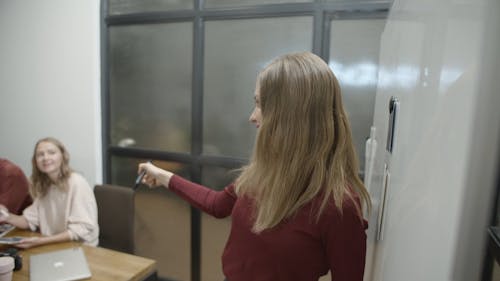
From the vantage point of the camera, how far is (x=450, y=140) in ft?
1.42

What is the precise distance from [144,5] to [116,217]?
1484 mm

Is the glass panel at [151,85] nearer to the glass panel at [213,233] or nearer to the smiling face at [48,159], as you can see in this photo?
the glass panel at [213,233]

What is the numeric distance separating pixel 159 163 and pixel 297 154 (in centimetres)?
179

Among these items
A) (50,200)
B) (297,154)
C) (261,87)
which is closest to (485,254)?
(297,154)

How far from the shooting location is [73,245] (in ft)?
5.25

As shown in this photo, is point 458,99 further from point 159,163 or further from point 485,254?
point 159,163

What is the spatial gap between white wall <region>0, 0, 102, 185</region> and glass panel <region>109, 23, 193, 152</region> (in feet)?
0.50

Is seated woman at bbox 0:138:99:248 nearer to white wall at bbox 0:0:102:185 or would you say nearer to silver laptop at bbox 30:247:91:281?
silver laptop at bbox 30:247:91:281

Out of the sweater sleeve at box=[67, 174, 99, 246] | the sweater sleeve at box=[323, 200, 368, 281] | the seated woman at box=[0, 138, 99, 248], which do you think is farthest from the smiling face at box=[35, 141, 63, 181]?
the sweater sleeve at box=[323, 200, 368, 281]

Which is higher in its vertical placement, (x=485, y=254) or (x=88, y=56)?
(x=88, y=56)

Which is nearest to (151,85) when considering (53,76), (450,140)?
(53,76)

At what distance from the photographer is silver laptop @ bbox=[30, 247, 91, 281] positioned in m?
1.29

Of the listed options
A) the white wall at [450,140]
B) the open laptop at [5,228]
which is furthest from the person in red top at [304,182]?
the open laptop at [5,228]

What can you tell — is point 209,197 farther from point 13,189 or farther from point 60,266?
point 13,189
